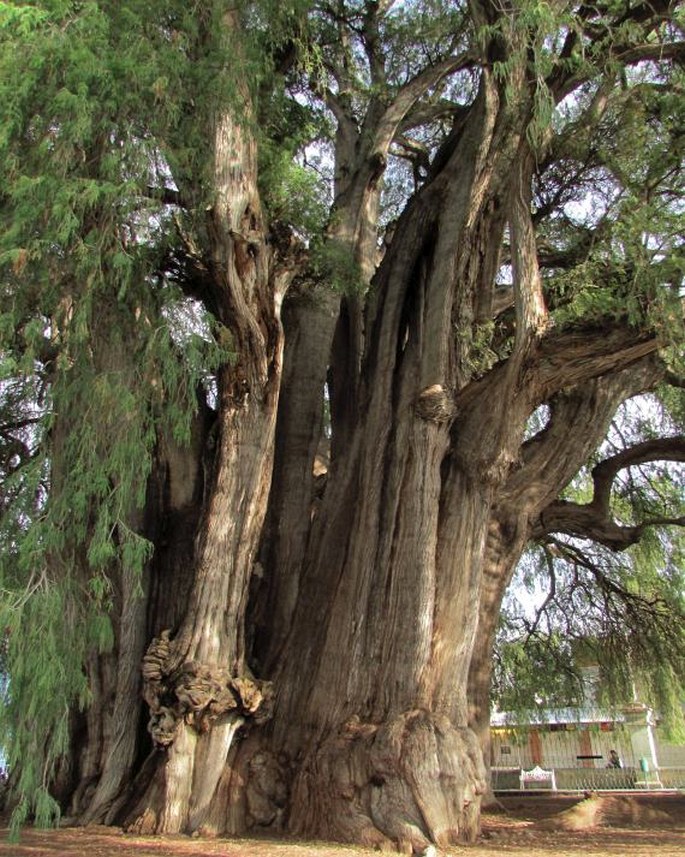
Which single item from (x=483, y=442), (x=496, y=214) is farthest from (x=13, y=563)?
(x=496, y=214)

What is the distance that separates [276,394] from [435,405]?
4.52 feet

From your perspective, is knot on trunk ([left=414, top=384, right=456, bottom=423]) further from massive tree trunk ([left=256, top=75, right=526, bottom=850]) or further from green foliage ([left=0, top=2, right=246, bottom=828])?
green foliage ([left=0, top=2, right=246, bottom=828])

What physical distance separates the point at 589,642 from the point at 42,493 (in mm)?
8289

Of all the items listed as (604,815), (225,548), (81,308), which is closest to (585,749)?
(604,815)

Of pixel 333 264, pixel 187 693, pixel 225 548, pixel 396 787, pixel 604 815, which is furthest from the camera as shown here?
pixel 333 264

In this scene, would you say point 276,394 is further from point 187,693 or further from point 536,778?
point 536,778

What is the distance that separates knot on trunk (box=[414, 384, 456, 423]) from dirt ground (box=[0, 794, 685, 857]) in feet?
10.8

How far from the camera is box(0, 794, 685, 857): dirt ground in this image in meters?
4.96

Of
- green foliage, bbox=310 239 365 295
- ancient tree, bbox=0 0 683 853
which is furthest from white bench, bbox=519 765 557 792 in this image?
green foliage, bbox=310 239 365 295

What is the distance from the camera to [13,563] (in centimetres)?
528

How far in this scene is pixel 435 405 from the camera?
673cm

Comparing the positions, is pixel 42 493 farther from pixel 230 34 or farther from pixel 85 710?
pixel 230 34

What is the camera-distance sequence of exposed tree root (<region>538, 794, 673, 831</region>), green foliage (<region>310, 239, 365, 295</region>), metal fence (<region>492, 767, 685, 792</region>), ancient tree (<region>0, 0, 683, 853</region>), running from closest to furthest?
ancient tree (<region>0, 0, 683, 853</region>)
exposed tree root (<region>538, 794, 673, 831</region>)
green foliage (<region>310, 239, 365, 295</region>)
metal fence (<region>492, 767, 685, 792</region>)

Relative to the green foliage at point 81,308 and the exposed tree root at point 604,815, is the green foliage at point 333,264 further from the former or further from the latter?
the exposed tree root at point 604,815
